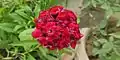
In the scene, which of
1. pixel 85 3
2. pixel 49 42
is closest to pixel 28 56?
pixel 49 42

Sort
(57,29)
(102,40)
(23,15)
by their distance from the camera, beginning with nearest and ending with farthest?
(57,29) < (23,15) < (102,40)

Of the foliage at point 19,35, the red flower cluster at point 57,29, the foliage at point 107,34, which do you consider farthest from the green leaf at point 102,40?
the red flower cluster at point 57,29

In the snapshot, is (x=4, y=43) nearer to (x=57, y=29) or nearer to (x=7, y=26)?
(x=7, y=26)

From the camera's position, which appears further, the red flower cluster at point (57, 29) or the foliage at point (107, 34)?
the foliage at point (107, 34)

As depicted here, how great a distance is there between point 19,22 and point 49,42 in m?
0.47

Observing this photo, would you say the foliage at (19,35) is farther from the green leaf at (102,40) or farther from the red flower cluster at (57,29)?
the green leaf at (102,40)

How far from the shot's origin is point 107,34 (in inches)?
76.8

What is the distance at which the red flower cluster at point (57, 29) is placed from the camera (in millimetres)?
1166

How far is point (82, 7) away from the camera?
1988mm

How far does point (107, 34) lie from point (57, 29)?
0.85 m

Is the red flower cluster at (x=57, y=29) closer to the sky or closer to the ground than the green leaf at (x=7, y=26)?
closer to the sky

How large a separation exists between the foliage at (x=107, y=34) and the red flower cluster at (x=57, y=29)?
49cm

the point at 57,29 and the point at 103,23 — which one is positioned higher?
the point at 57,29

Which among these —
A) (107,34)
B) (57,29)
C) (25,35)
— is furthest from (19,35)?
(107,34)
